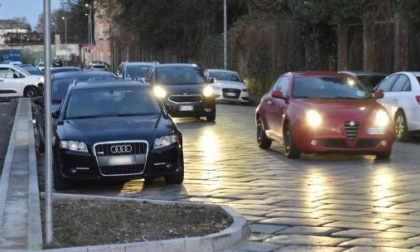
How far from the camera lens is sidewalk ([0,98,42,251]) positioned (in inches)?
287

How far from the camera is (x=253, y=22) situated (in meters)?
38.3

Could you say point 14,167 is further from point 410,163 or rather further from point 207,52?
point 207,52

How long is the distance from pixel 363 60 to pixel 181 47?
25882mm

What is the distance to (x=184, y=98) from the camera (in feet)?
75.5

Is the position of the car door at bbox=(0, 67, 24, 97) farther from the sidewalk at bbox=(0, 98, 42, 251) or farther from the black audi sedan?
the black audi sedan

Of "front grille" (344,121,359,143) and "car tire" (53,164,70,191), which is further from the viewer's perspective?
"front grille" (344,121,359,143)

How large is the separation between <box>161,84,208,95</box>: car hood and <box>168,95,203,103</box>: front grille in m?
0.13

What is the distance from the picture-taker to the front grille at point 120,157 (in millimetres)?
10711

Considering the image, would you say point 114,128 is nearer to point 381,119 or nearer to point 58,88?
point 381,119

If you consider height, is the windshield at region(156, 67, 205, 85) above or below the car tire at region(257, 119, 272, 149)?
above

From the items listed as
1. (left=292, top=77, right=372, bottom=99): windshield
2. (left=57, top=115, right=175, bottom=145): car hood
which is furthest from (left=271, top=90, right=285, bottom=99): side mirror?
(left=57, top=115, right=175, bottom=145): car hood

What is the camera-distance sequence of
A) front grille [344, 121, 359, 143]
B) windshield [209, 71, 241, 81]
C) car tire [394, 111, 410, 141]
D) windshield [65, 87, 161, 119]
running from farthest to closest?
windshield [209, 71, 241, 81]
car tire [394, 111, 410, 141]
front grille [344, 121, 359, 143]
windshield [65, 87, 161, 119]

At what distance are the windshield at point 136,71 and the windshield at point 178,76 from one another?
→ 5720mm

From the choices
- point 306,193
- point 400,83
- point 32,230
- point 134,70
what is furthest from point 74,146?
point 134,70
